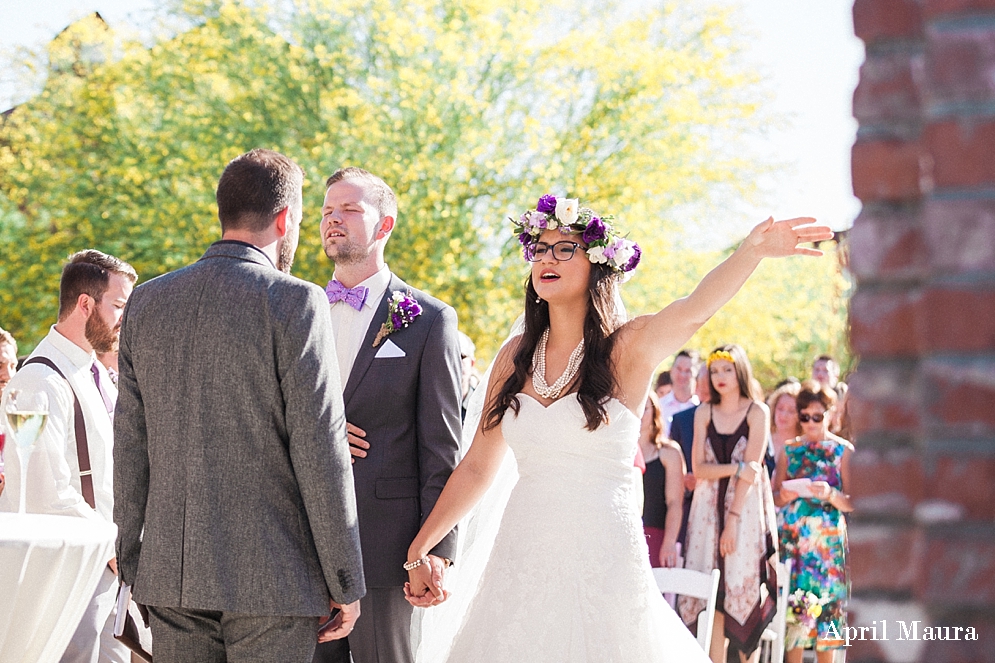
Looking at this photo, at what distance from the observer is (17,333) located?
65.6 feet

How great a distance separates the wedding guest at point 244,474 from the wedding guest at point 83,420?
161 centimetres

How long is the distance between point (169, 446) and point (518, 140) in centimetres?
1720

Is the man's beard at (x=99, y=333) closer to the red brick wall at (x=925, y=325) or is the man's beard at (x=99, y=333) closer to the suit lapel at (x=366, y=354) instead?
the suit lapel at (x=366, y=354)

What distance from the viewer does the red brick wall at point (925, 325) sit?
845mm

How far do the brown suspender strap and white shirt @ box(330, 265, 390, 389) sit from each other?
4.62 ft

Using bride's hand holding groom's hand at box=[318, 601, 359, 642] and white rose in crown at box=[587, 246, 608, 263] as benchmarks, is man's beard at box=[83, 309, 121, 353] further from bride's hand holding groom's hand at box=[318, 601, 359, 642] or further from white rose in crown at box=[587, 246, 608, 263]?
bride's hand holding groom's hand at box=[318, 601, 359, 642]

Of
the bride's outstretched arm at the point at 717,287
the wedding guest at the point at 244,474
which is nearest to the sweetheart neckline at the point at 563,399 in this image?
the bride's outstretched arm at the point at 717,287

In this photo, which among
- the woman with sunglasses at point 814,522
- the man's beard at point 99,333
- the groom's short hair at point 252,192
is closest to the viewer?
the groom's short hair at point 252,192

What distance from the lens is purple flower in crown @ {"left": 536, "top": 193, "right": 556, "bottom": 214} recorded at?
13.4ft

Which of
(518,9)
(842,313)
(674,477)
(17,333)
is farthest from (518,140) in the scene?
(842,313)

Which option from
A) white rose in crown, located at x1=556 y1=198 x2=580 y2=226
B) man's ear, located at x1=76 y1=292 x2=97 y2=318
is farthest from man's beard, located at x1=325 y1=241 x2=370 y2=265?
man's ear, located at x1=76 y1=292 x2=97 y2=318

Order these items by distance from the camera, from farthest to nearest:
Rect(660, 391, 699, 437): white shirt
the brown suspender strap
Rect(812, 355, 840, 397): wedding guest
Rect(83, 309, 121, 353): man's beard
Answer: Rect(660, 391, 699, 437): white shirt → Rect(812, 355, 840, 397): wedding guest → Rect(83, 309, 121, 353): man's beard → the brown suspender strap

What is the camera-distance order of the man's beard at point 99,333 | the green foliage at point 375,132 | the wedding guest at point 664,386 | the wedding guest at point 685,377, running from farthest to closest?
the green foliage at point 375,132 → the wedding guest at point 664,386 → the wedding guest at point 685,377 → the man's beard at point 99,333

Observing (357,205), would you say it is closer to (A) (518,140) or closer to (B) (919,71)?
(B) (919,71)
